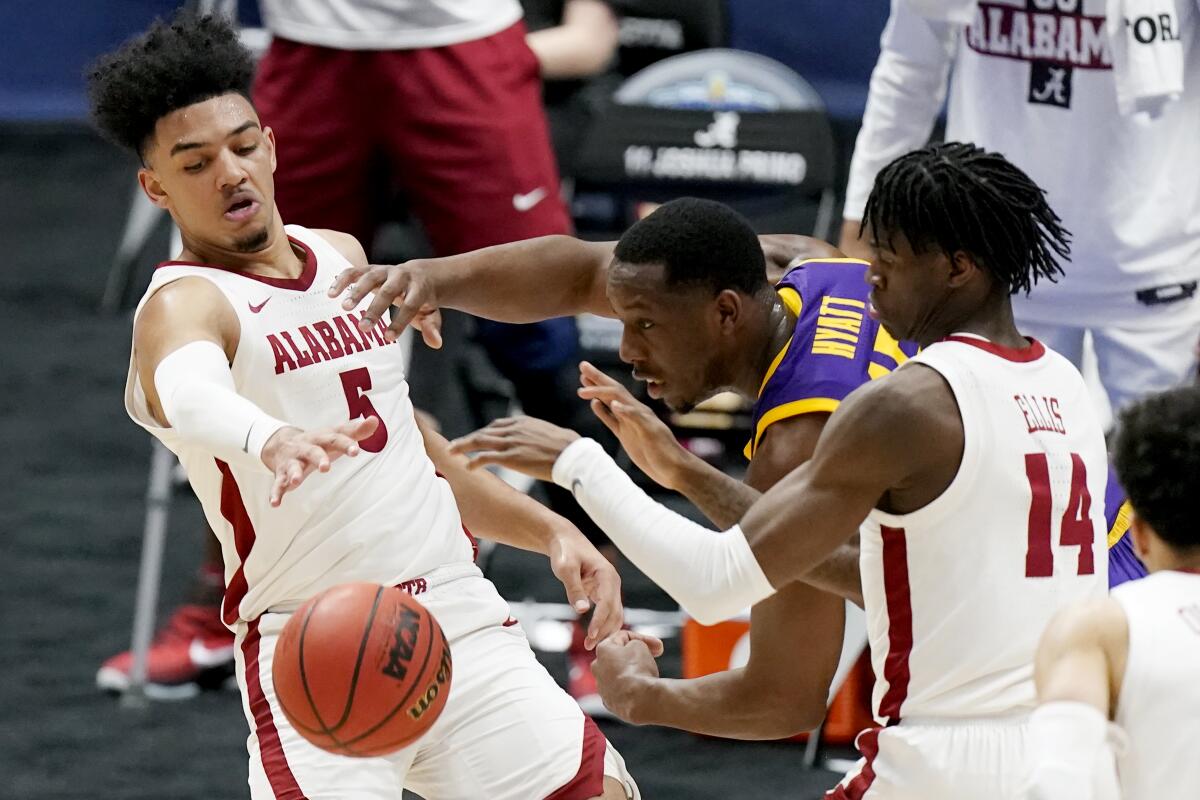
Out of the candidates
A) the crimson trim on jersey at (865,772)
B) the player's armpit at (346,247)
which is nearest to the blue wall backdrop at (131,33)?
the player's armpit at (346,247)

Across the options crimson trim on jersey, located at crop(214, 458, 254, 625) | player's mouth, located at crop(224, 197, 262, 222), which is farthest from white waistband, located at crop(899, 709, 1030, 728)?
player's mouth, located at crop(224, 197, 262, 222)

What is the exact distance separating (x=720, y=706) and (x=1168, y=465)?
4.19 feet

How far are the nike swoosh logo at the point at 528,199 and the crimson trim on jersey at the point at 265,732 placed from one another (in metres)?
2.22

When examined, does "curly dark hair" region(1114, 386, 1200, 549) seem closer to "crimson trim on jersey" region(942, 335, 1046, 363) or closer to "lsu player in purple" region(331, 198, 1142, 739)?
"crimson trim on jersey" region(942, 335, 1046, 363)

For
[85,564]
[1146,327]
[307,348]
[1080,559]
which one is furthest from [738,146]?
[1080,559]

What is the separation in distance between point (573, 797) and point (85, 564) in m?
3.53

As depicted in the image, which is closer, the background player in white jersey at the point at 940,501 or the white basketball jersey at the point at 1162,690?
the white basketball jersey at the point at 1162,690

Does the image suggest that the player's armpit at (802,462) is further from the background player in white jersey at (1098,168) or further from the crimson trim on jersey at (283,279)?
the background player in white jersey at (1098,168)

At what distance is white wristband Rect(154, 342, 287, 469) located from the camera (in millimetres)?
3359

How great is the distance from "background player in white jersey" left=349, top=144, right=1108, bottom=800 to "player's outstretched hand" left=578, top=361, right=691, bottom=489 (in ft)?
0.32

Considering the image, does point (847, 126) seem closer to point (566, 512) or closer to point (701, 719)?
point (566, 512)

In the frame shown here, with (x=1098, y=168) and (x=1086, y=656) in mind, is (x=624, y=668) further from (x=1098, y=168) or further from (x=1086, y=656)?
(x=1098, y=168)

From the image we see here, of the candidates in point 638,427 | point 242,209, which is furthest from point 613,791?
point 242,209

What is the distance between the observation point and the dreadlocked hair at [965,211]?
342 cm
